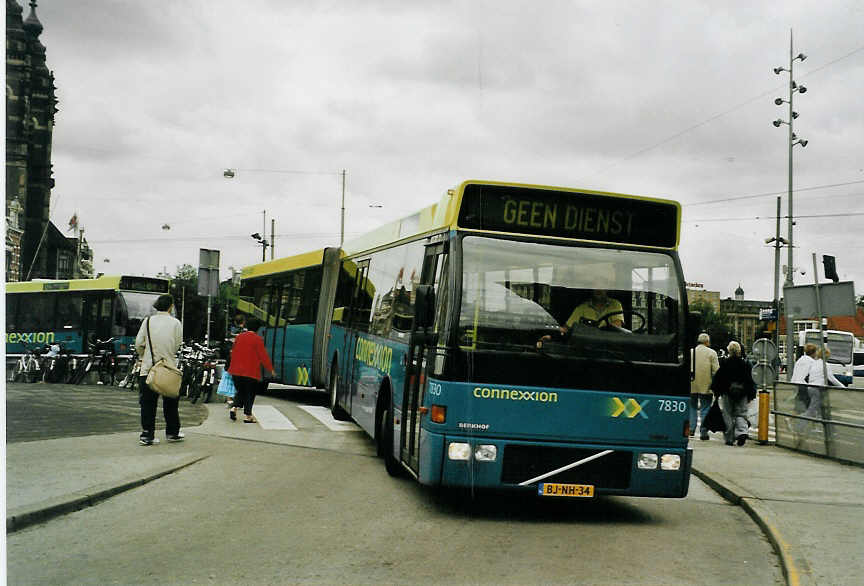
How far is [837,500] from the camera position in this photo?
9.98 metres

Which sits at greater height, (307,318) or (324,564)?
(307,318)

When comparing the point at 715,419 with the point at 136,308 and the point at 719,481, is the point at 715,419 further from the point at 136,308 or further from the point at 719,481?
the point at 136,308

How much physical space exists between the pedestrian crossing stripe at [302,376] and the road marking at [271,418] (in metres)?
1.03

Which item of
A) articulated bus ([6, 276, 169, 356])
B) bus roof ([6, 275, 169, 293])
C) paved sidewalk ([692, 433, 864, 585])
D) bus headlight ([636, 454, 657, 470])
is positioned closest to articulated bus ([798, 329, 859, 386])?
bus roof ([6, 275, 169, 293])

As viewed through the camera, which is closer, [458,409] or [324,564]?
[324,564]

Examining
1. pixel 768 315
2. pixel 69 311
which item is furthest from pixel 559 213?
pixel 768 315

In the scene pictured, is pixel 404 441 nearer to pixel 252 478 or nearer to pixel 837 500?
pixel 252 478

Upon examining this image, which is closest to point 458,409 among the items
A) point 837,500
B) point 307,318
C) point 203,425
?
point 837,500

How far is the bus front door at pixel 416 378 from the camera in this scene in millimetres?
8820

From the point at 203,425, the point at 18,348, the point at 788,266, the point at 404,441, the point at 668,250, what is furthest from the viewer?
the point at 788,266

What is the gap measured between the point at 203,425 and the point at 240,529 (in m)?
8.18

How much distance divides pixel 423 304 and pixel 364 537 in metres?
1.99

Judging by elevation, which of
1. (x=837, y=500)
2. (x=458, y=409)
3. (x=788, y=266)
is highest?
(x=788, y=266)

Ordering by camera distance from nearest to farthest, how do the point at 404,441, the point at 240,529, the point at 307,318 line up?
the point at 240,529
the point at 404,441
the point at 307,318
